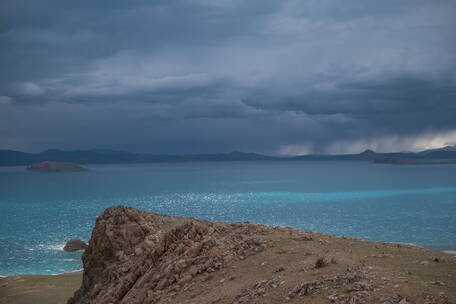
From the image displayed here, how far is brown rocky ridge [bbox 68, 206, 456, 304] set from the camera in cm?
1270

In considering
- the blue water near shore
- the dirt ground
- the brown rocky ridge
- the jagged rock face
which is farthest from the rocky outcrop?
the dirt ground

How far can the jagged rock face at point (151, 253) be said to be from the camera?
58.4ft

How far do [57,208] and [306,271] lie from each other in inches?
4511

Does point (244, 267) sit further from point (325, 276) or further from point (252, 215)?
point (252, 215)

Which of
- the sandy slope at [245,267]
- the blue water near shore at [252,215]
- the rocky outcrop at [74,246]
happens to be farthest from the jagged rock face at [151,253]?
the rocky outcrop at [74,246]

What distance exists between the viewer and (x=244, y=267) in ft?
54.9

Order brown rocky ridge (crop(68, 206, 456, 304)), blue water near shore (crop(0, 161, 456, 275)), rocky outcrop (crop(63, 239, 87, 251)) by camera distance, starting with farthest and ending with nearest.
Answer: blue water near shore (crop(0, 161, 456, 275))
rocky outcrop (crop(63, 239, 87, 251))
brown rocky ridge (crop(68, 206, 456, 304))

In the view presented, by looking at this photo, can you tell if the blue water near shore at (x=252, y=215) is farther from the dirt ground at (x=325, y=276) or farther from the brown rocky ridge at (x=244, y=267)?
the dirt ground at (x=325, y=276)

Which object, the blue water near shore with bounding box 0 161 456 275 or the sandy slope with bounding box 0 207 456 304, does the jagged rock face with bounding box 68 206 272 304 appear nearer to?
the sandy slope with bounding box 0 207 456 304

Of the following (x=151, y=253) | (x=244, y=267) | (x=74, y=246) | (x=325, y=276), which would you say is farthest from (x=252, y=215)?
(x=325, y=276)

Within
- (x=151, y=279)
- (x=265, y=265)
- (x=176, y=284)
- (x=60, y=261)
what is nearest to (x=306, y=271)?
(x=265, y=265)

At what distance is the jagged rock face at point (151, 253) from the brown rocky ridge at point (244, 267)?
0.15ft

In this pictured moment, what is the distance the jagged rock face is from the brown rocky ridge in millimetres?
47

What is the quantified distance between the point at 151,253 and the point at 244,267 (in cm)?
567
